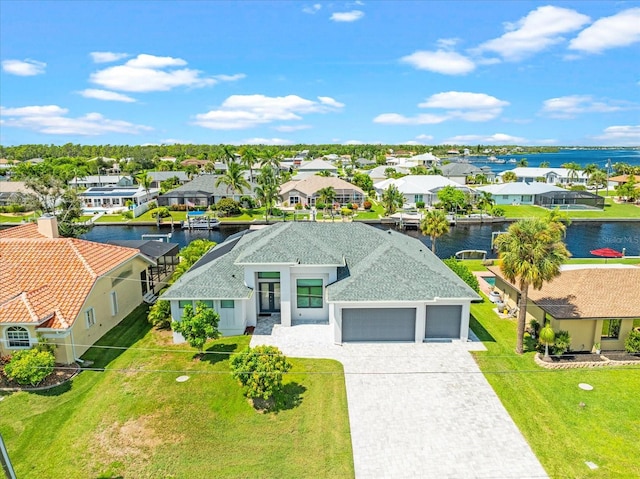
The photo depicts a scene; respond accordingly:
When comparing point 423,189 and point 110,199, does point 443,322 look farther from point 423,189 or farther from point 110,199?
point 110,199

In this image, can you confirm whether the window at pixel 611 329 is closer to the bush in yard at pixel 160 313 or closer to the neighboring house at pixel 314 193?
the bush in yard at pixel 160 313

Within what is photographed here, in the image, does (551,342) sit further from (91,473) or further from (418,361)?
Result: (91,473)

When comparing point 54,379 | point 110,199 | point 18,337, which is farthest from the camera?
point 110,199

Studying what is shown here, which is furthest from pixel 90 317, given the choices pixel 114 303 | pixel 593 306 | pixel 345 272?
pixel 593 306

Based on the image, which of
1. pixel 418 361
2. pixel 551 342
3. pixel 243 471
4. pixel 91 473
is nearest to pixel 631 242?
pixel 551 342

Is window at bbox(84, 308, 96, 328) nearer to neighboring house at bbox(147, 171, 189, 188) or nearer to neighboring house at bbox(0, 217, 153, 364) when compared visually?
neighboring house at bbox(0, 217, 153, 364)

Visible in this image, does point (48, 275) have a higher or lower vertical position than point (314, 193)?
lower
